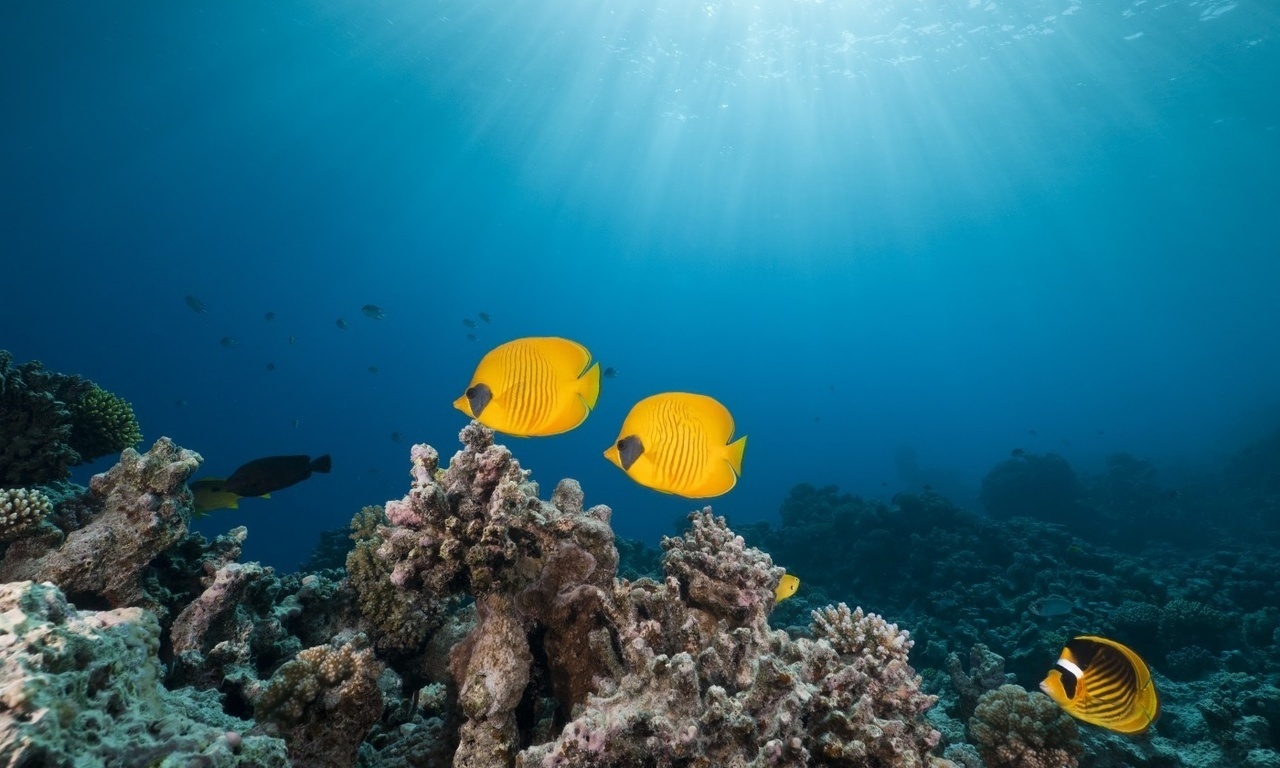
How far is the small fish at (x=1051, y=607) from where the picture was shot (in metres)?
9.08

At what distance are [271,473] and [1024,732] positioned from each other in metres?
6.35

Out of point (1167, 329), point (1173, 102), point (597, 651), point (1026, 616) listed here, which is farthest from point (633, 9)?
point (1167, 329)

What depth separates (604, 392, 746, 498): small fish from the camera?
2.14 m

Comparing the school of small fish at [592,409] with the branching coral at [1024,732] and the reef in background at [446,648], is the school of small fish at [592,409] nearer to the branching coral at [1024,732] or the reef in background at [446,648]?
the reef in background at [446,648]

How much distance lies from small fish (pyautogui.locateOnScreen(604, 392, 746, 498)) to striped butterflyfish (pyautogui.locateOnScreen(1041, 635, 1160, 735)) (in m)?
2.02

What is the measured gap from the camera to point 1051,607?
910 cm

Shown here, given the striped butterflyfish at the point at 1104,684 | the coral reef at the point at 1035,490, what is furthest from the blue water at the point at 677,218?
the striped butterflyfish at the point at 1104,684

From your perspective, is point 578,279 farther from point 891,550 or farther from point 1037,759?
point 1037,759

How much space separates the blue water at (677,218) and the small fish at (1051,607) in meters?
15.8

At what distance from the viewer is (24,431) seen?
456cm

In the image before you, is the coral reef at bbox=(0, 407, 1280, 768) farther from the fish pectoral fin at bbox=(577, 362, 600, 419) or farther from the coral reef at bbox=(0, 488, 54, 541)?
the fish pectoral fin at bbox=(577, 362, 600, 419)

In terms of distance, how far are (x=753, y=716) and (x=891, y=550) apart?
14.8 meters

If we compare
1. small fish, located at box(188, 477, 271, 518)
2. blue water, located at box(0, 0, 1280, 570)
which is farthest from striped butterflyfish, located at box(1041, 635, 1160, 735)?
blue water, located at box(0, 0, 1280, 570)

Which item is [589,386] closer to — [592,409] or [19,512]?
[592,409]
